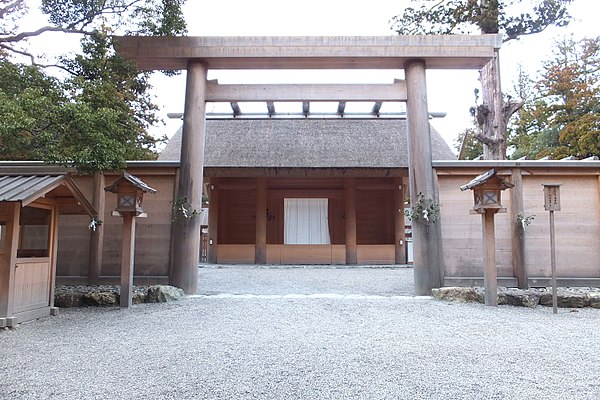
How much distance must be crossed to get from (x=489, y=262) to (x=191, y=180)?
439 cm

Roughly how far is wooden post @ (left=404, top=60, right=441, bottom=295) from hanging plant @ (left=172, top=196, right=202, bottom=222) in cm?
334

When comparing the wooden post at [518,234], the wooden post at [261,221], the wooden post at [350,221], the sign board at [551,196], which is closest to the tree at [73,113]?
the sign board at [551,196]

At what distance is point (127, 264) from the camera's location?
16.9 feet

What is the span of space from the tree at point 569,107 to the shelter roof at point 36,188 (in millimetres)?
15764

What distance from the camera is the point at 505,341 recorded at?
11.5ft

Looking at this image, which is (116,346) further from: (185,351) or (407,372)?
(407,372)

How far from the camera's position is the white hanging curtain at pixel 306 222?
43.2 ft

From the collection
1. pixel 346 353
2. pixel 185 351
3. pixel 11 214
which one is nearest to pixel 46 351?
pixel 185 351

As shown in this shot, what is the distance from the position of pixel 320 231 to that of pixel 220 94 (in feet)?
24.8

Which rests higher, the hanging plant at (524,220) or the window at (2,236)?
the hanging plant at (524,220)

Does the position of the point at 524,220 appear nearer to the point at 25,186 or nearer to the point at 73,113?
the point at 73,113

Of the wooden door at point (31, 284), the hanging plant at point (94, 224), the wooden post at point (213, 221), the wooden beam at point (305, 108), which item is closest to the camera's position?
the wooden door at point (31, 284)

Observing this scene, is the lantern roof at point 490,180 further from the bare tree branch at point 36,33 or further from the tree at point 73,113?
the bare tree branch at point 36,33

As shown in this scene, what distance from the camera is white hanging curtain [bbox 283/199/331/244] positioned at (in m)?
13.2
